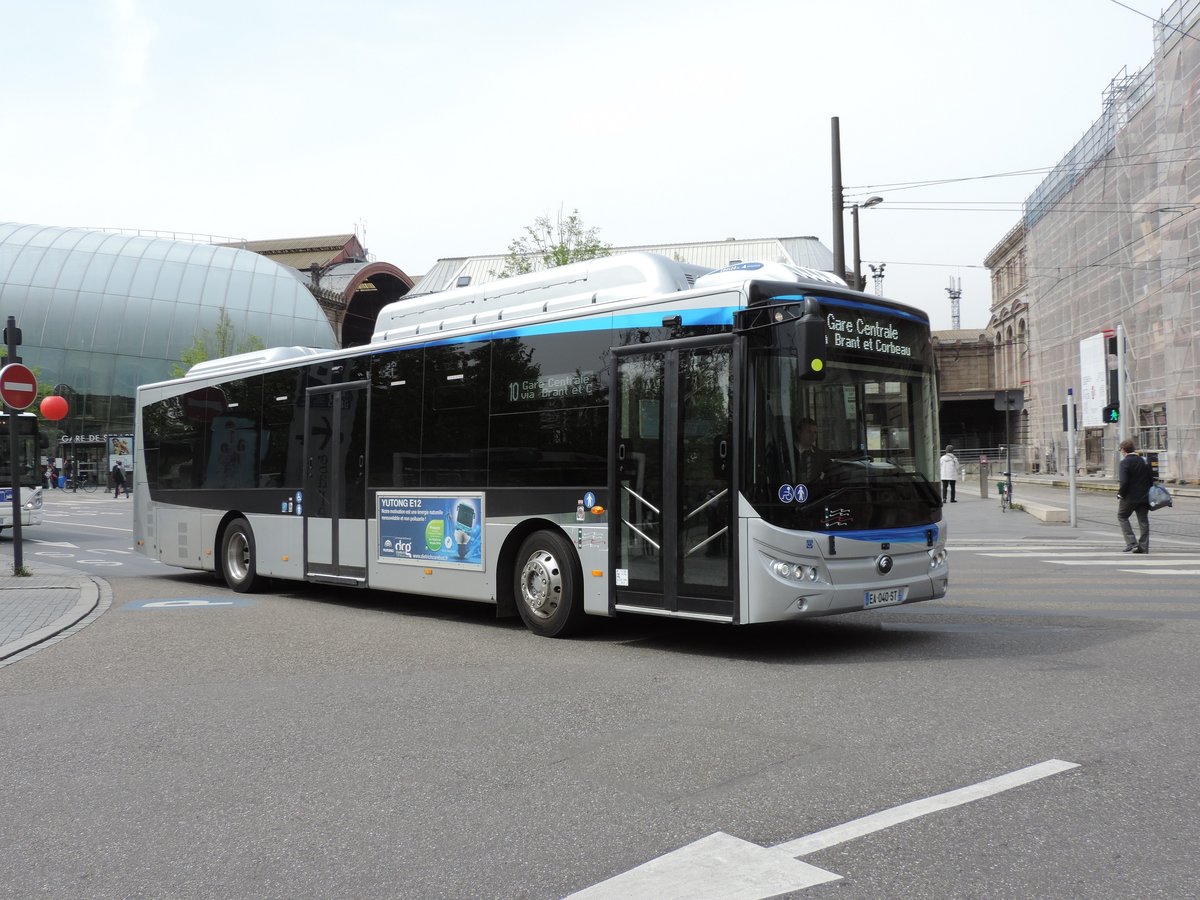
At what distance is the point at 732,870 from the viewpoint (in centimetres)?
Result: 380

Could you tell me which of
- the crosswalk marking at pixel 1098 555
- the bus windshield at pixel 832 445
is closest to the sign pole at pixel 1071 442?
the crosswalk marking at pixel 1098 555

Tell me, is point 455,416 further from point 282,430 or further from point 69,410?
point 69,410

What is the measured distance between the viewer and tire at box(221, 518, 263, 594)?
1377cm

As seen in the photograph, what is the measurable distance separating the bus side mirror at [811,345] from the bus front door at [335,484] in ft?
17.9

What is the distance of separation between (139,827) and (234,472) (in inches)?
396

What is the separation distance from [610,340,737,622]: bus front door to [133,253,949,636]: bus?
16 millimetres

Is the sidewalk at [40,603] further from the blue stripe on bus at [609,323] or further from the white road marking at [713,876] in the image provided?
the white road marking at [713,876]

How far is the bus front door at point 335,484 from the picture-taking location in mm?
11812

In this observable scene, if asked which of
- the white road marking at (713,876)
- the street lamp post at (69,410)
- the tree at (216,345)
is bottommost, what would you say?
the white road marking at (713,876)

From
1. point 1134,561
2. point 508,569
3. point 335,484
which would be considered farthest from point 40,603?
point 1134,561

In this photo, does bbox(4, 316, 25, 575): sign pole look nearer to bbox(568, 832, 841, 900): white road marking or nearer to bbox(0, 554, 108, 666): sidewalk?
bbox(0, 554, 108, 666): sidewalk

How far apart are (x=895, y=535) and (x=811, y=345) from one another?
178 cm

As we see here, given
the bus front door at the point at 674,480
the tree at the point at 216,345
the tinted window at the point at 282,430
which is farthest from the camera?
the tree at the point at 216,345

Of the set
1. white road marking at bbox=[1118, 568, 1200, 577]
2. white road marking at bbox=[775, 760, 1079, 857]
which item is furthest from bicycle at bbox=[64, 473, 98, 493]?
white road marking at bbox=[775, 760, 1079, 857]
